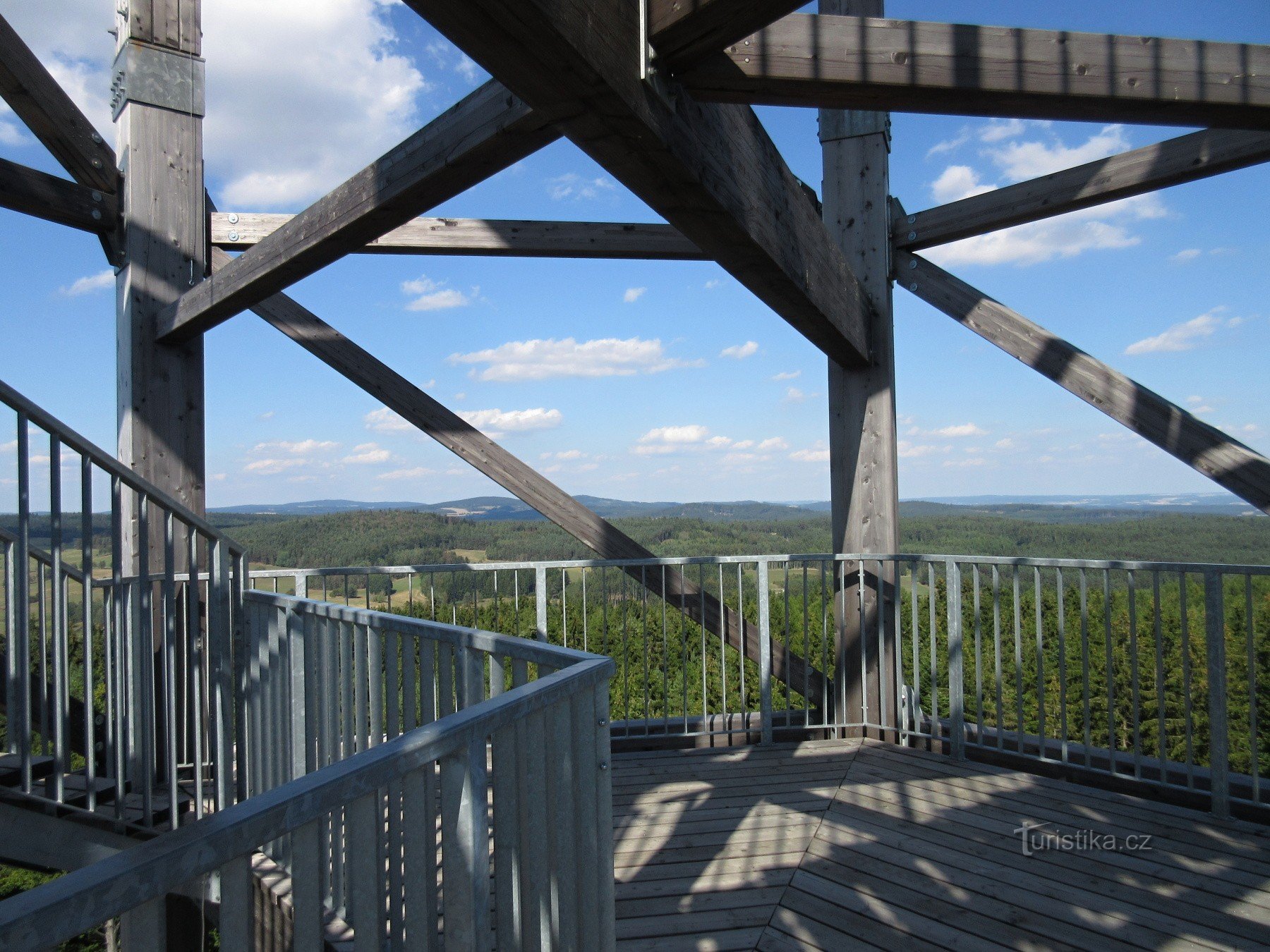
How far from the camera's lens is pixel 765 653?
4281mm

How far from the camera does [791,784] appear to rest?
3.60m

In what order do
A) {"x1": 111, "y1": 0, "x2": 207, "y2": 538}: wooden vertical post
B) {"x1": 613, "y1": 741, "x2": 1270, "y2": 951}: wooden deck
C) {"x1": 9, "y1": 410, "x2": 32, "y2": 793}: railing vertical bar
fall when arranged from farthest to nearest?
{"x1": 111, "y1": 0, "x2": 207, "y2": 538}: wooden vertical post → {"x1": 9, "y1": 410, "x2": 32, "y2": 793}: railing vertical bar → {"x1": 613, "y1": 741, "x2": 1270, "y2": 951}: wooden deck

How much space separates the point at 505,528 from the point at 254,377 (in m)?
3.98

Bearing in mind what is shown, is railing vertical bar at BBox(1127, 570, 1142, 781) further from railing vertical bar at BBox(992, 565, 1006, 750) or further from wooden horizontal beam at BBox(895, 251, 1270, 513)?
wooden horizontal beam at BBox(895, 251, 1270, 513)

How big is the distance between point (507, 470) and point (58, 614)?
7.57 ft

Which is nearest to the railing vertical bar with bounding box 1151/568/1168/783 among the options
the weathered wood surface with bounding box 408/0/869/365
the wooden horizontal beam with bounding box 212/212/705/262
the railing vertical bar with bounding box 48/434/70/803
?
the weathered wood surface with bounding box 408/0/869/365

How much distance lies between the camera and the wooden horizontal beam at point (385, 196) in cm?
231

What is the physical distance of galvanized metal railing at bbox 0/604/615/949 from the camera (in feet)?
2.49

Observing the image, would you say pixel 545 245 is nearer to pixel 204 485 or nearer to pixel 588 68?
pixel 204 485

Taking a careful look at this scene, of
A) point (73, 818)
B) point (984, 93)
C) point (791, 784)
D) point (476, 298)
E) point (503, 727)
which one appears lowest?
point (791, 784)

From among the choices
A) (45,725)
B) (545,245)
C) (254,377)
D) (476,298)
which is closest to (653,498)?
(476,298)

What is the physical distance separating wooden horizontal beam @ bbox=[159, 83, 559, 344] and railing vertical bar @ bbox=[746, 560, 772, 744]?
2.51 metres

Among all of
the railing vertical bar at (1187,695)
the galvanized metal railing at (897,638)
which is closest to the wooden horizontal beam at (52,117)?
the galvanized metal railing at (897,638)

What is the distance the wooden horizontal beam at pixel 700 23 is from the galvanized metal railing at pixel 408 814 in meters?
1.51
